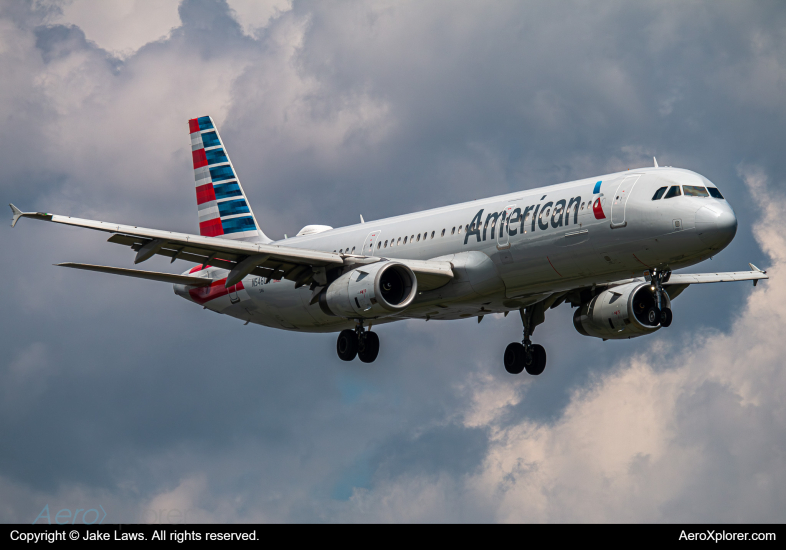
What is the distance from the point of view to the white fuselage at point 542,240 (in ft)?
121

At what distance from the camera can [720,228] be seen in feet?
118

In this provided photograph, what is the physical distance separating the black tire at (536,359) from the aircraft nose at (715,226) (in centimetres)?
1431

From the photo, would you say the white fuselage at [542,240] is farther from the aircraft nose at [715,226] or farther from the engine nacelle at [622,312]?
the engine nacelle at [622,312]

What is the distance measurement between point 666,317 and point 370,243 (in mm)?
13956

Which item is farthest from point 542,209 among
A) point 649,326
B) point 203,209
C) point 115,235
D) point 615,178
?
point 203,209

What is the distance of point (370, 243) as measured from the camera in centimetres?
4666

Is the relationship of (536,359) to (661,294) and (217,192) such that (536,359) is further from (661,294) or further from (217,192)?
(217,192)

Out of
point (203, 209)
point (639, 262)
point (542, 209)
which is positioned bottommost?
point (639, 262)

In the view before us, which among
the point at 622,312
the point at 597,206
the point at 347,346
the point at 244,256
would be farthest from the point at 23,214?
the point at 622,312

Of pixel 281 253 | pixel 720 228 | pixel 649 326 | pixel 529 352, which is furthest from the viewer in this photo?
pixel 529 352

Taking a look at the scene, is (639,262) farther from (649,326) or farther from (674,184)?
(649,326)

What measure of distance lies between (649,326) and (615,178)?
972 centimetres

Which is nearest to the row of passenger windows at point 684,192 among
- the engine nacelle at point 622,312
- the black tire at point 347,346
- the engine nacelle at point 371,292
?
the engine nacelle at point 622,312

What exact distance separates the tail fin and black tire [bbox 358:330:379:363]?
1162cm
